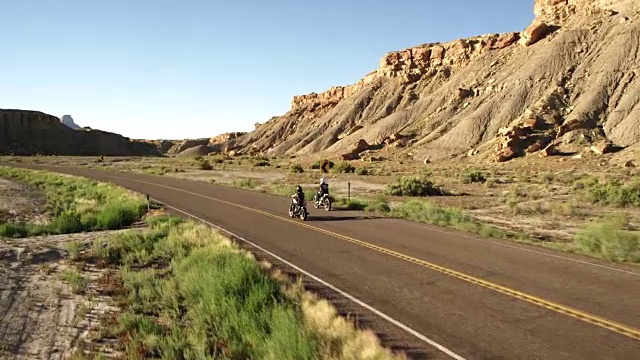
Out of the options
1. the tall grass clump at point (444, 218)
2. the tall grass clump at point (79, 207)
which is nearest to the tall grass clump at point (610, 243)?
the tall grass clump at point (444, 218)

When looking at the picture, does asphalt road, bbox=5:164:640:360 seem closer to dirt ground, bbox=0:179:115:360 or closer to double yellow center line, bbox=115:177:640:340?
→ double yellow center line, bbox=115:177:640:340

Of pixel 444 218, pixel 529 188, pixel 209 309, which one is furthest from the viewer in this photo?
pixel 529 188

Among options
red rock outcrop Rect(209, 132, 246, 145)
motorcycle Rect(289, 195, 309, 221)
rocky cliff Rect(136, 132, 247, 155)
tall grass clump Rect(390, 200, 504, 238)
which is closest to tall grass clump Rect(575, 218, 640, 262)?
tall grass clump Rect(390, 200, 504, 238)

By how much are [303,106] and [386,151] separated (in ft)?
237

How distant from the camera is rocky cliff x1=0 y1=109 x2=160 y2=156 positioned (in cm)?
11650

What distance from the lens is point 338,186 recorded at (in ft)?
137

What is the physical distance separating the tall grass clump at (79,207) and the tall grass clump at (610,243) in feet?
58.0

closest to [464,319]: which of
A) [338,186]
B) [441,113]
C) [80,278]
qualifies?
[80,278]

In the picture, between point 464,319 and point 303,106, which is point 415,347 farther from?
point 303,106

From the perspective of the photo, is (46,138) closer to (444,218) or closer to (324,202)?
(324,202)

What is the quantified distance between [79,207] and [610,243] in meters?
25.4

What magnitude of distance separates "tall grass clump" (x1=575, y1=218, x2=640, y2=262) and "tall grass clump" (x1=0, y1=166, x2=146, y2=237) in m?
17.7

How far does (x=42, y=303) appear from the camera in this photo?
1060 cm

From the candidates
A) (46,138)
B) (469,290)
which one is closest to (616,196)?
(469,290)
